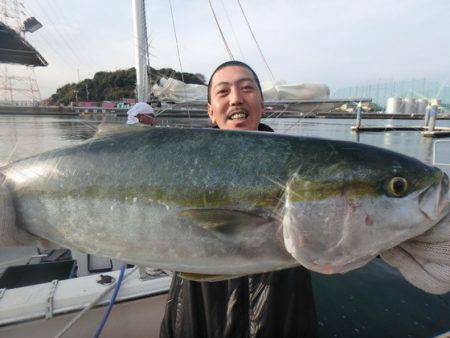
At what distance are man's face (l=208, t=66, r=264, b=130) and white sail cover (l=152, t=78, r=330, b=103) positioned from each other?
1134 centimetres

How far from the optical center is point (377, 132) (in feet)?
176

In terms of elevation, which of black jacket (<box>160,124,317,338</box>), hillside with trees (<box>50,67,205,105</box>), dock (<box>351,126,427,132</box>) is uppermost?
hillside with trees (<box>50,67,205,105</box>)

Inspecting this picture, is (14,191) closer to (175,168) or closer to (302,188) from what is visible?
(175,168)

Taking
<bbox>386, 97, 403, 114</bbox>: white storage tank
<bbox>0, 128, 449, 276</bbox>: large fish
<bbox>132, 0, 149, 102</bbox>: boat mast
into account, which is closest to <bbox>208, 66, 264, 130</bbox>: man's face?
<bbox>0, 128, 449, 276</bbox>: large fish

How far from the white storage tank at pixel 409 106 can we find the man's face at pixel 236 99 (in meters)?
141

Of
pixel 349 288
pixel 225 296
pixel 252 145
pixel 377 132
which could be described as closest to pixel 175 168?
pixel 252 145

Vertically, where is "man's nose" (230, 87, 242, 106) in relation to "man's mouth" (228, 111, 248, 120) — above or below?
above

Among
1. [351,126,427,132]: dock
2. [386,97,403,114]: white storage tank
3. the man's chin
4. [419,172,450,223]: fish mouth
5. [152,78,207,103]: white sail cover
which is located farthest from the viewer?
[386,97,403,114]: white storage tank

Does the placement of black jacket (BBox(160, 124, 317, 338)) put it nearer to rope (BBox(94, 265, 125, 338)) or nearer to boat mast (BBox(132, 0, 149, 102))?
rope (BBox(94, 265, 125, 338))

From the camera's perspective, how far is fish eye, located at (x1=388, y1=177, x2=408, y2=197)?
149 cm

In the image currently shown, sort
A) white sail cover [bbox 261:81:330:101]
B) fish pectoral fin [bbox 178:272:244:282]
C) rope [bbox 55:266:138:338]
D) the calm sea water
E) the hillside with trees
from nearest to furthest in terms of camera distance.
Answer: fish pectoral fin [bbox 178:272:244:282]
rope [bbox 55:266:138:338]
the calm sea water
white sail cover [bbox 261:81:330:101]
the hillside with trees

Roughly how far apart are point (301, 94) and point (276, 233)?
13.4 metres

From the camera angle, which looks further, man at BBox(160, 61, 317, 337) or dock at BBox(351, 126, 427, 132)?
dock at BBox(351, 126, 427, 132)

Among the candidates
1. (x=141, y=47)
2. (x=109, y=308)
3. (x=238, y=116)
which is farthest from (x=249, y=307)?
(x=141, y=47)
